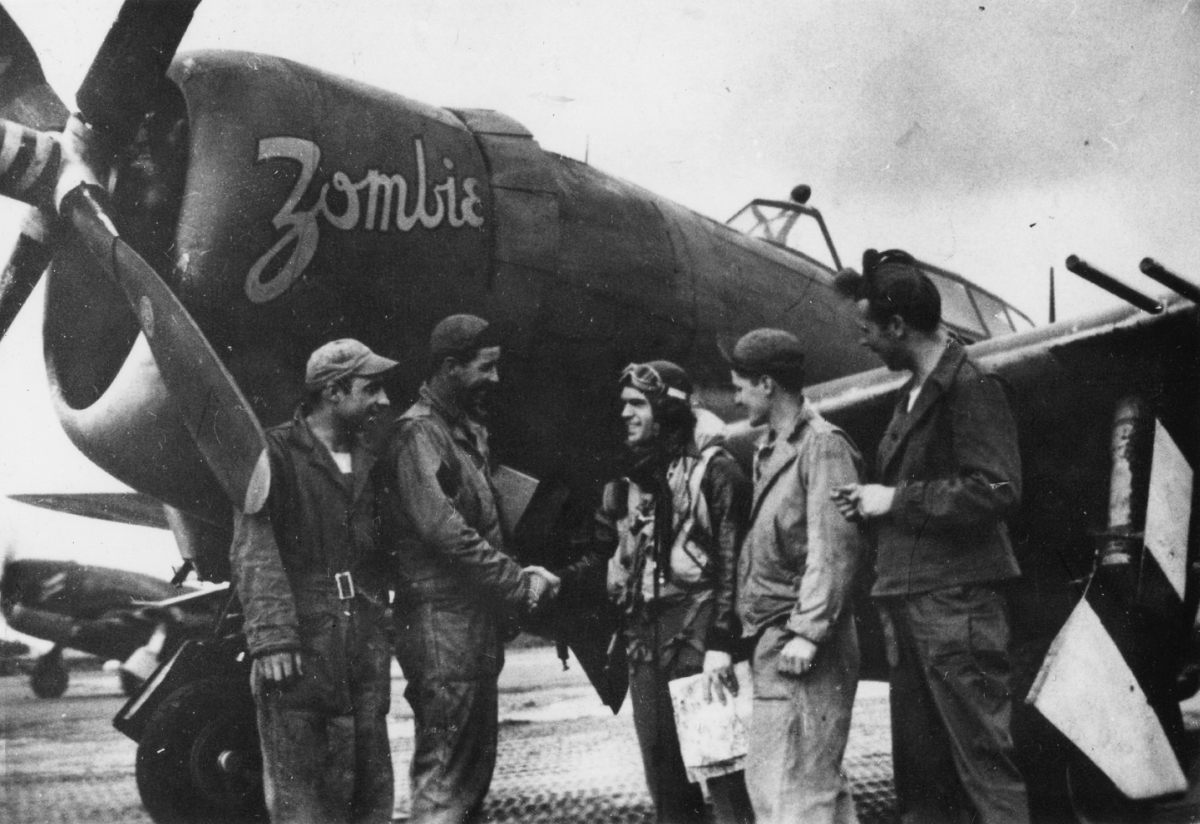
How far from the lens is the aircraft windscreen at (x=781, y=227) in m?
5.61

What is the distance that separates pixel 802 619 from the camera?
280cm

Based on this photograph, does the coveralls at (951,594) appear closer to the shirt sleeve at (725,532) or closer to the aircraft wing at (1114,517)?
the shirt sleeve at (725,532)

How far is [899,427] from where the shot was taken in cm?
303

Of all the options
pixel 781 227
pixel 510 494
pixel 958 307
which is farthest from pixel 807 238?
pixel 510 494

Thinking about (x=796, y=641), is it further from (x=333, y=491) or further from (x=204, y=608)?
(x=204, y=608)

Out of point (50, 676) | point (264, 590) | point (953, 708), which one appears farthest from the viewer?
point (50, 676)

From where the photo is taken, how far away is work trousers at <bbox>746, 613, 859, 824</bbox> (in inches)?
110

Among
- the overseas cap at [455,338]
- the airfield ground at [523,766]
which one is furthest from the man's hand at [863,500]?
the airfield ground at [523,766]

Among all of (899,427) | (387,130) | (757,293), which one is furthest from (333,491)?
(757,293)

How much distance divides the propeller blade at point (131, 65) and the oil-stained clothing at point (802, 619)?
2.26 m

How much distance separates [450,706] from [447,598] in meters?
0.32

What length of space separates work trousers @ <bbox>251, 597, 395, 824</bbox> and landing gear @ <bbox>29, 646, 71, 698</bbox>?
9476 mm

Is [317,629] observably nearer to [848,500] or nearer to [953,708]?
[848,500]

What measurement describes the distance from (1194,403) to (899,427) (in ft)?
5.69
